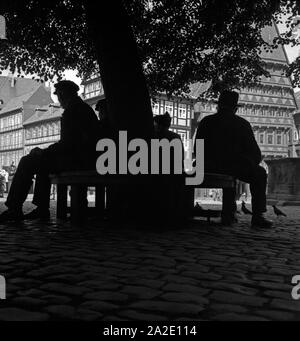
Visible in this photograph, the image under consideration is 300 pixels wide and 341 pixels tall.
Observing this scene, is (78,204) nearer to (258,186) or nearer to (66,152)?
(66,152)

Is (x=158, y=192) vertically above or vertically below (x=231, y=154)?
below

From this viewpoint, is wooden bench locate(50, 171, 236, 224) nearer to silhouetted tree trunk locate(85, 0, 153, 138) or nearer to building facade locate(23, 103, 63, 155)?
silhouetted tree trunk locate(85, 0, 153, 138)

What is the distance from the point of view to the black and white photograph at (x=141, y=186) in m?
2.21

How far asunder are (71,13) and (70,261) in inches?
280

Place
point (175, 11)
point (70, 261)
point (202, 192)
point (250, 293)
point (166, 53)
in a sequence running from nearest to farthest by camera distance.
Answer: point (250, 293) → point (70, 261) → point (175, 11) → point (166, 53) → point (202, 192)

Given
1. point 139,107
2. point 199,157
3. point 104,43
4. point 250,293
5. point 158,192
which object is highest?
point 104,43

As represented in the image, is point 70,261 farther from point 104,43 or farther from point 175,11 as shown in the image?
point 175,11

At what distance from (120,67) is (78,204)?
170 cm

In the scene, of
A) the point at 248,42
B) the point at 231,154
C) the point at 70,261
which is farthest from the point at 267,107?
the point at 70,261

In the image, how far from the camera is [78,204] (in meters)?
5.72

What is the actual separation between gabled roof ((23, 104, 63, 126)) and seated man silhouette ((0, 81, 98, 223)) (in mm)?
58302

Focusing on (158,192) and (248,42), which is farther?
(248,42)

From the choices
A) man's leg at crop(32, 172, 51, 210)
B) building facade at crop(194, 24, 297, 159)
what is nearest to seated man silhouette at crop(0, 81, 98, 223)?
man's leg at crop(32, 172, 51, 210)

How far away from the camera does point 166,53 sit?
11.1 metres
